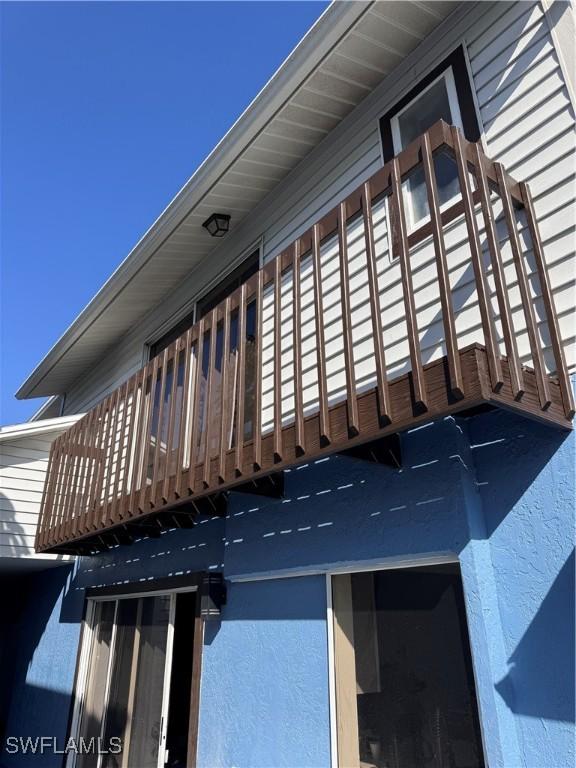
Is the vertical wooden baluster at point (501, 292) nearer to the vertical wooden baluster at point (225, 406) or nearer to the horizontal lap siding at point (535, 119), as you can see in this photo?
the horizontal lap siding at point (535, 119)

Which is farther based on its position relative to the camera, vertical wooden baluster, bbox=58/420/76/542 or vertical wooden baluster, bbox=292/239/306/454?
vertical wooden baluster, bbox=58/420/76/542

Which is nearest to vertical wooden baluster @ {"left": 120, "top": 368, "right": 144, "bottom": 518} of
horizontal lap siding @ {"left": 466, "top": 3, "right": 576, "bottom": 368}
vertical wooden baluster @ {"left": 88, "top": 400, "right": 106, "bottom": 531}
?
vertical wooden baluster @ {"left": 88, "top": 400, "right": 106, "bottom": 531}

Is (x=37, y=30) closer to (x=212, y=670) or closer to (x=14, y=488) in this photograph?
(x=14, y=488)

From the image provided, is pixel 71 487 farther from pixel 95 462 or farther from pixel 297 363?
pixel 297 363

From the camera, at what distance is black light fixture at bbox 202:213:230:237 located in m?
5.70

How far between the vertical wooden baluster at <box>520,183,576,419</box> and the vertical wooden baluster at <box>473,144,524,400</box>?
382mm

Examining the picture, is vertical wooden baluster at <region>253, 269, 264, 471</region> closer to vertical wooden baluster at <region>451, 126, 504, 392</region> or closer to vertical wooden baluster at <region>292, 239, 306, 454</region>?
vertical wooden baluster at <region>292, 239, 306, 454</region>

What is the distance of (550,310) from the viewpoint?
252 centimetres

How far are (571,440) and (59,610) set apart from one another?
292 inches

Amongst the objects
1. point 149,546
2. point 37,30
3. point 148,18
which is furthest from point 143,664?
point 37,30

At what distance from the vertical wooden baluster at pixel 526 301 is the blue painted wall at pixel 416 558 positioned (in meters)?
0.27

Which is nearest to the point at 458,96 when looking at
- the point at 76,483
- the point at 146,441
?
the point at 146,441

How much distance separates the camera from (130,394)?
499 cm

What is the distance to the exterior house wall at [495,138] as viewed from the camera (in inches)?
107
